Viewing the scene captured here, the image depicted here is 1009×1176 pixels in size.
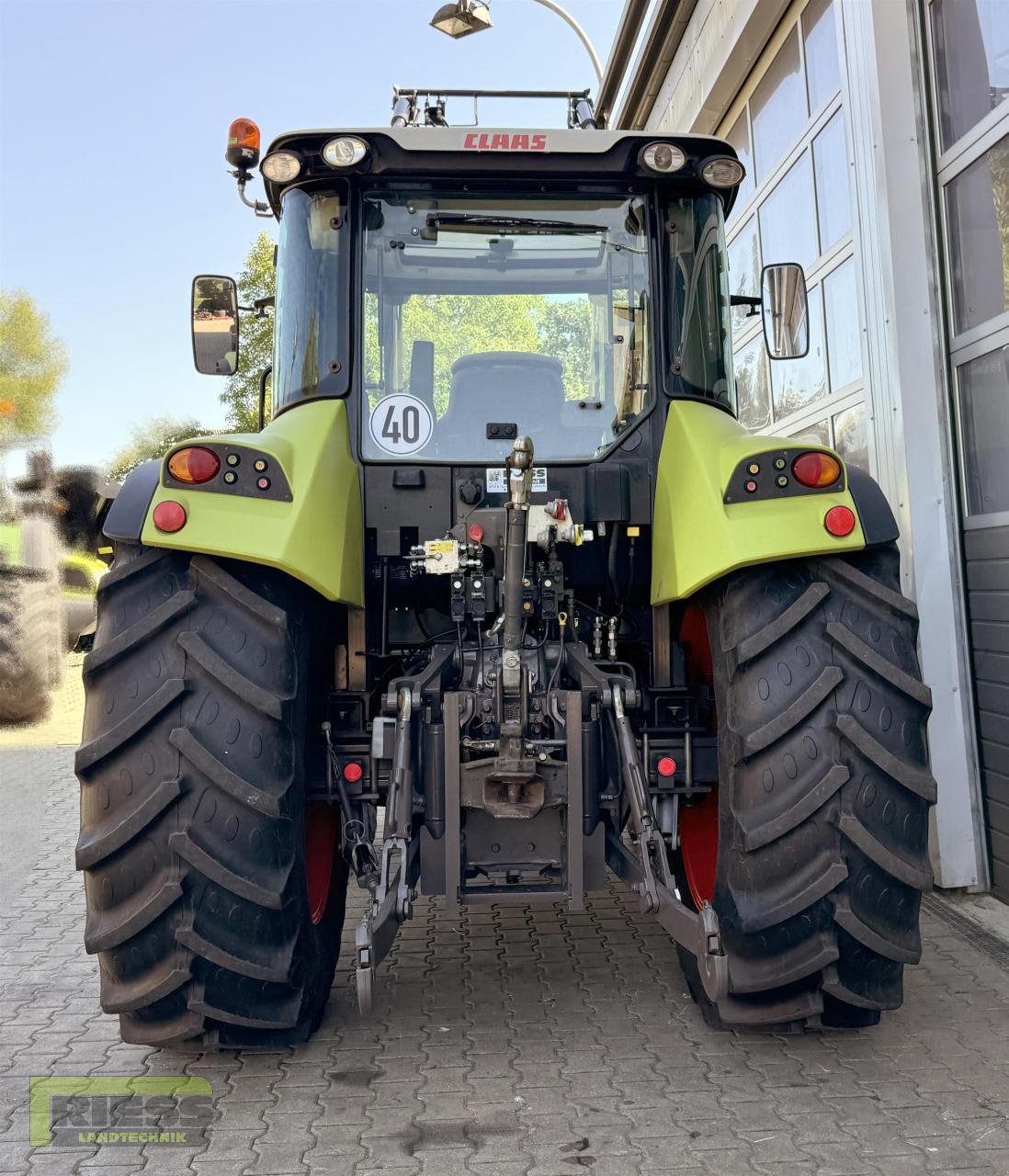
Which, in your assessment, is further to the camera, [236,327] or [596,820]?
[236,327]

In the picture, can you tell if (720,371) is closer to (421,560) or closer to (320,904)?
(421,560)

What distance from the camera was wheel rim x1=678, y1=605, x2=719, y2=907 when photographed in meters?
3.78

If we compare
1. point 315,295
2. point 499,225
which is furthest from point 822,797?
point 315,295

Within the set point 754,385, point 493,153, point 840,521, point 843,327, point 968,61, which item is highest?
point 968,61

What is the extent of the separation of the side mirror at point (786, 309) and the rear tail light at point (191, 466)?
2157 mm

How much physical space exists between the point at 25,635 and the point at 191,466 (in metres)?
6.97

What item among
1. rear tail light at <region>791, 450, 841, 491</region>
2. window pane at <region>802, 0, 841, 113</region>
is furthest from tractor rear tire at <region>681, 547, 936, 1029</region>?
window pane at <region>802, 0, 841, 113</region>

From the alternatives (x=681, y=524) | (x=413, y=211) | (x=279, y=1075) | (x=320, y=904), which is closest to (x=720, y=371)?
(x=681, y=524)

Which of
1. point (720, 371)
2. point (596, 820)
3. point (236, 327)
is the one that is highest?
point (236, 327)

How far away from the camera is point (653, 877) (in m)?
3.23

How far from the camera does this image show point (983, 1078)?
3.11 meters

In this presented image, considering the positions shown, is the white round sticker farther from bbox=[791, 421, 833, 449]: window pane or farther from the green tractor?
bbox=[791, 421, 833, 449]: window pane

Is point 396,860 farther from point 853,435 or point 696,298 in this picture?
point 853,435

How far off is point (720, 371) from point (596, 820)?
1.58 meters
